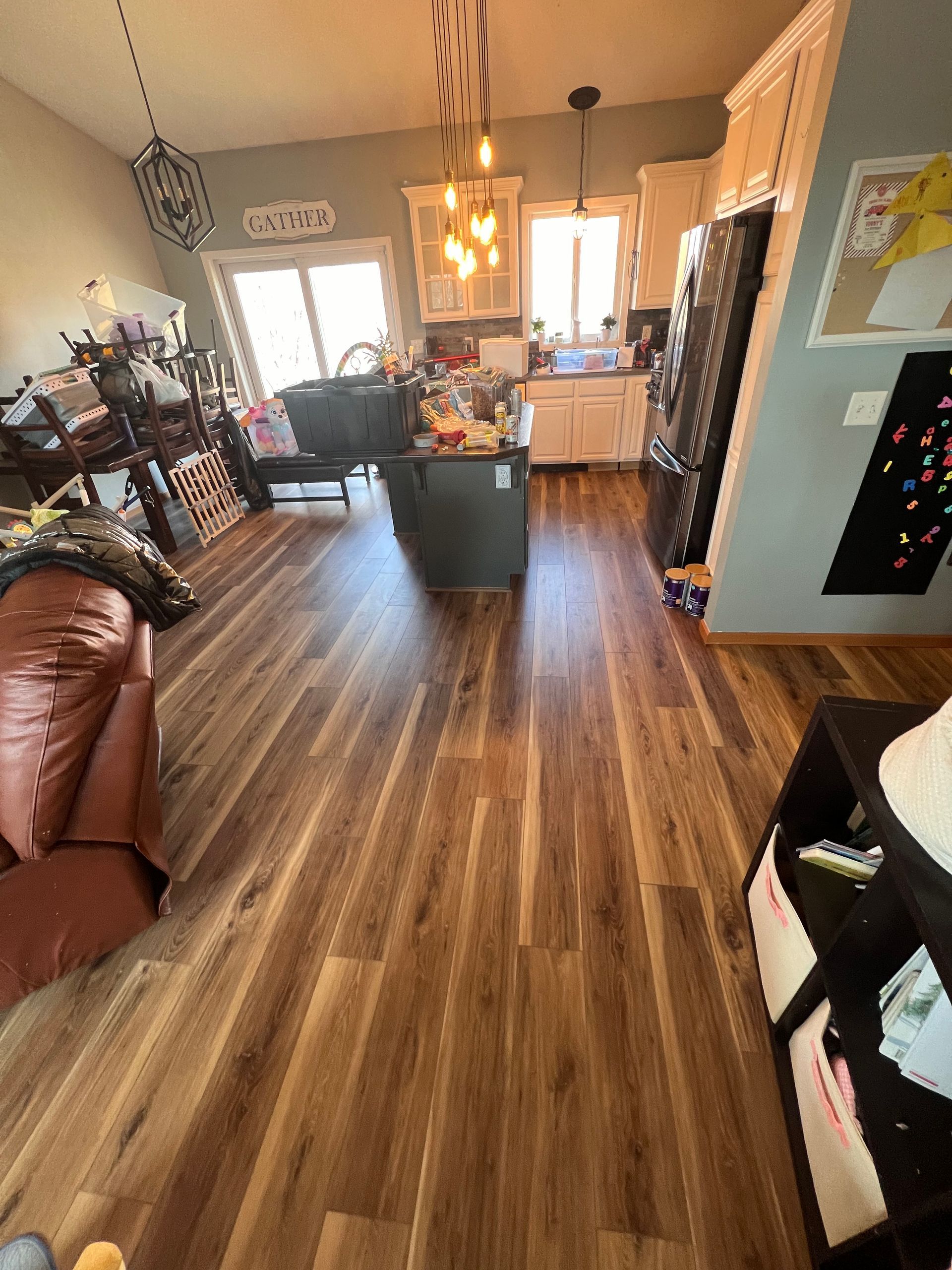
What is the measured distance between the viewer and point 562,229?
4379 millimetres

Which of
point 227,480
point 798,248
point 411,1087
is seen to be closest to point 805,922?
point 411,1087

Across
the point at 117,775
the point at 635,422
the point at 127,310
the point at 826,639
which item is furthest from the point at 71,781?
the point at 635,422

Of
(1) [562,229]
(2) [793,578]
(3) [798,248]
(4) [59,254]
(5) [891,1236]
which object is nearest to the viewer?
(5) [891,1236]

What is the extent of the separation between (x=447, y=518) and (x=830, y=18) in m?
2.07

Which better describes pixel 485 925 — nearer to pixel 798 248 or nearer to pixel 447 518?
pixel 447 518

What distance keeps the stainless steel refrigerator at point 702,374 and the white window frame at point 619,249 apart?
2.04 meters

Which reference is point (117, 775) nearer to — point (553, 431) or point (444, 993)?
point (444, 993)

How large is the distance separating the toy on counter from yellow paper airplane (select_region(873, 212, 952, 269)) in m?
3.53

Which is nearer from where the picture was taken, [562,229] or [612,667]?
[612,667]

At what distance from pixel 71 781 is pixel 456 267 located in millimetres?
4973

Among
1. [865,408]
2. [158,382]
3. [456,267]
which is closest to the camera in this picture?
[865,408]

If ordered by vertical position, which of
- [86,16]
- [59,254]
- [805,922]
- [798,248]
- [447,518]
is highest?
[86,16]

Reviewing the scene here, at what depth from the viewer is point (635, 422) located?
14.4ft

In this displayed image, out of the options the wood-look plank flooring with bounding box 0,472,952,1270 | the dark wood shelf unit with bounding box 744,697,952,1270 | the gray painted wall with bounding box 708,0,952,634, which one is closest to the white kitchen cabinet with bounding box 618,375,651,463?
the gray painted wall with bounding box 708,0,952,634
